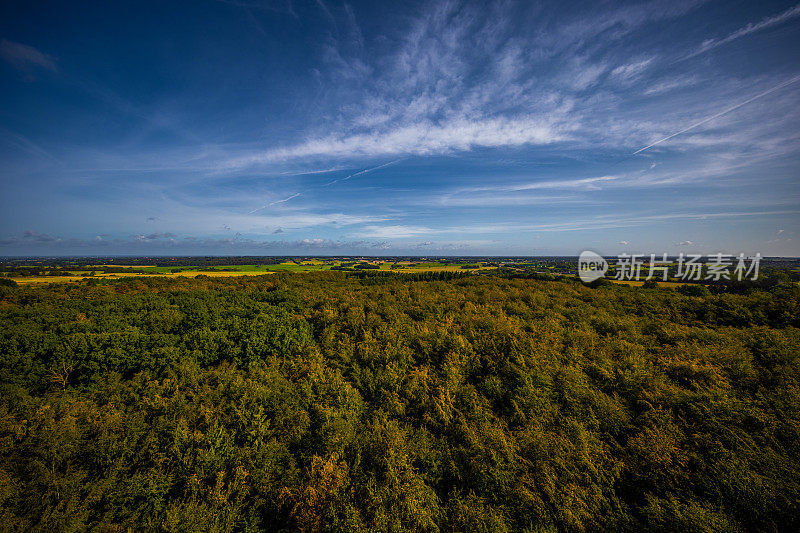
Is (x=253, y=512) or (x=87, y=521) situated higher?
(x=87, y=521)

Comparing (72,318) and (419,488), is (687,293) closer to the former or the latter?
(419,488)

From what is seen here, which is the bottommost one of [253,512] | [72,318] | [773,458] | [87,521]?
[253,512]

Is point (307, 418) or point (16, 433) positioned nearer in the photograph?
point (16, 433)

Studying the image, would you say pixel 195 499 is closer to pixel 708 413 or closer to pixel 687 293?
pixel 708 413

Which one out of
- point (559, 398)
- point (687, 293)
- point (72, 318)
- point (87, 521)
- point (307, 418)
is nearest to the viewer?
point (87, 521)

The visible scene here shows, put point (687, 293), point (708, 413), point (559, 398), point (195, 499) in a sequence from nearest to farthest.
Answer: point (195, 499)
point (708, 413)
point (559, 398)
point (687, 293)

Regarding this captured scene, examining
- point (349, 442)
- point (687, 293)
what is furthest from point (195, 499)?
point (687, 293)
